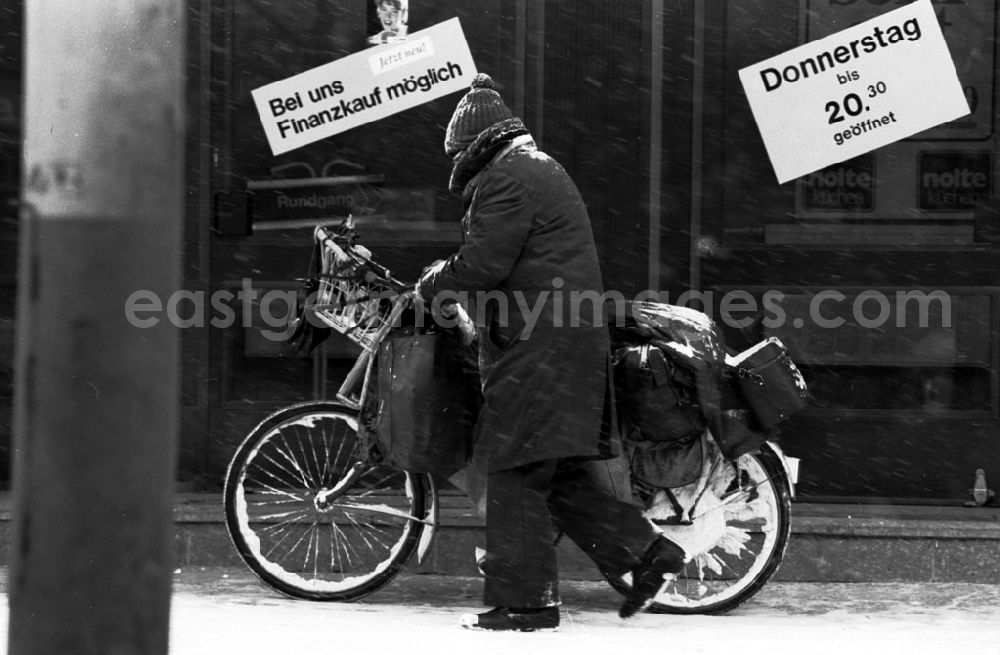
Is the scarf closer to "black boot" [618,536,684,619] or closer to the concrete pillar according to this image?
"black boot" [618,536,684,619]

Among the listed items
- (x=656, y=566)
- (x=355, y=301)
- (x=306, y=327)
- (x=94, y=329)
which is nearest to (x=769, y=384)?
(x=656, y=566)

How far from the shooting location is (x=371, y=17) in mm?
7113

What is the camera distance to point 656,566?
5.32m

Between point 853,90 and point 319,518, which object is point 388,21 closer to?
point 853,90

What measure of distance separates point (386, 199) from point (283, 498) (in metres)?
1.50

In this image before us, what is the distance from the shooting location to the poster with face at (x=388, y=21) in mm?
7117

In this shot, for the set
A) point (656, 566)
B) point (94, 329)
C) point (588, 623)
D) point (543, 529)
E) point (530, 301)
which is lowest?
point (588, 623)

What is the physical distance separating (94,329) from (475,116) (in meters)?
2.90

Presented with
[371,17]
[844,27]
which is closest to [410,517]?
[371,17]

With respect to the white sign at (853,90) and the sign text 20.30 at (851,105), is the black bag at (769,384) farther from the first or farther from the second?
the sign text 20.30 at (851,105)

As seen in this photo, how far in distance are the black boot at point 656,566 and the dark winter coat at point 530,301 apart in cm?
39

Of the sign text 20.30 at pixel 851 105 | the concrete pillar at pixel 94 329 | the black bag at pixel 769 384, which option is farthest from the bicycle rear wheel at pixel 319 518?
the concrete pillar at pixel 94 329

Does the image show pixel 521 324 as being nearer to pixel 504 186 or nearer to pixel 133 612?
pixel 504 186

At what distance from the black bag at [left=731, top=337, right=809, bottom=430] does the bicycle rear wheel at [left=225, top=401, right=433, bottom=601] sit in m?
1.22
